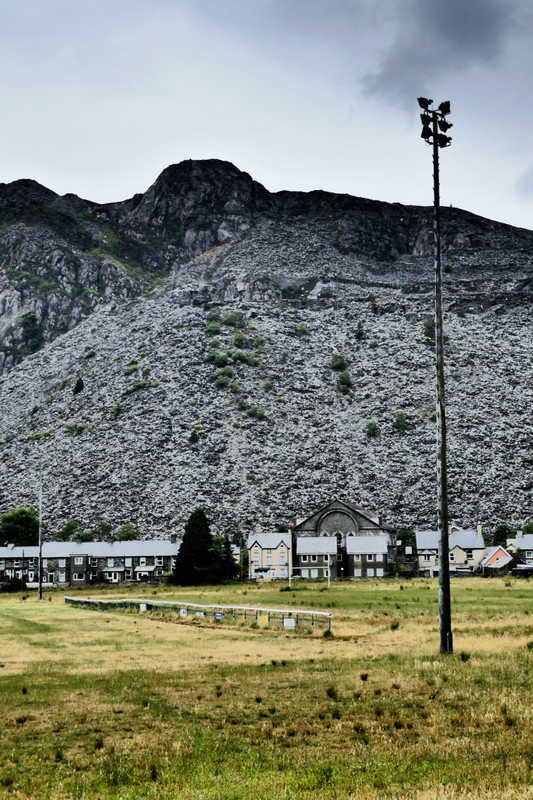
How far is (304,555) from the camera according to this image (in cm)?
11319

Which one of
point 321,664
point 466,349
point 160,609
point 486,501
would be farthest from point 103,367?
point 321,664

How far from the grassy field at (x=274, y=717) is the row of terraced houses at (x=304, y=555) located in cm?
7812

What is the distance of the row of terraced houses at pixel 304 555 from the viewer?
111 meters

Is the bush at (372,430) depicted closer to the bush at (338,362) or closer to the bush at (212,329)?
the bush at (338,362)

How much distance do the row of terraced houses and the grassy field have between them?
7812 cm

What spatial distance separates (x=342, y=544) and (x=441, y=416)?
298 feet

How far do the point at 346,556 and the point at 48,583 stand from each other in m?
43.2

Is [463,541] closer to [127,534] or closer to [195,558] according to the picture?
[195,558]

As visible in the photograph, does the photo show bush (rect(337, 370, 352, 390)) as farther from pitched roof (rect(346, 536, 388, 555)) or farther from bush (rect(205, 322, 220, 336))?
pitched roof (rect(346, 536, 388, 555))

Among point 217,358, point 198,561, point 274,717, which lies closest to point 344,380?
point 217,358

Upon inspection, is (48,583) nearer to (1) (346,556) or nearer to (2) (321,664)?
(1) (346,556)

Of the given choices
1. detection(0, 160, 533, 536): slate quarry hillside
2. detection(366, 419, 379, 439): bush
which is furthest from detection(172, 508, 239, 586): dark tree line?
detection(366, 419, 379, 439): bush

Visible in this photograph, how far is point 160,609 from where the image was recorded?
52.7 metres

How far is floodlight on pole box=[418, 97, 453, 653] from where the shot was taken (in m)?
25.8
